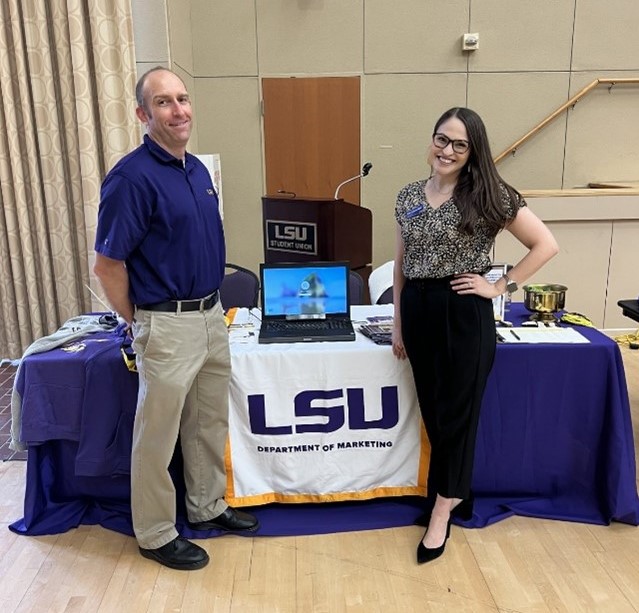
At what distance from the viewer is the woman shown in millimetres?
1771

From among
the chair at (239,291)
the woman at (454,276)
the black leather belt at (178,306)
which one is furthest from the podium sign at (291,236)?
the black leather belt at (178,306)

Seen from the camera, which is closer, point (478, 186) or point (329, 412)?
point (478, 186)

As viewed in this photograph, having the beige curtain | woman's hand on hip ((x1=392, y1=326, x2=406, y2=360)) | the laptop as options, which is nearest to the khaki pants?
the laptop

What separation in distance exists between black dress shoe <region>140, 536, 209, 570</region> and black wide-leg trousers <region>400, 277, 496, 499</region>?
0.83 metres

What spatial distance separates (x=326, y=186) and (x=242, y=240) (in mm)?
848

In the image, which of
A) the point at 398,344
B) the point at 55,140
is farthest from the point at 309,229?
the point at 55,140

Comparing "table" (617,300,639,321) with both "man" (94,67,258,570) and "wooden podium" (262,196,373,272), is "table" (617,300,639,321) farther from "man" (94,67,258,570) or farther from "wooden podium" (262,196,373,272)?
"man" (94,67,258,570)

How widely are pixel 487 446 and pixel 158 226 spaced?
141 cm

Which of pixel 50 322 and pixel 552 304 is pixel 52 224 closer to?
pixel 50 322

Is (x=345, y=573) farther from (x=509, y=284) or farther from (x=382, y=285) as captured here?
(x=382, y=285)

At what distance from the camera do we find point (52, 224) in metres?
3.93

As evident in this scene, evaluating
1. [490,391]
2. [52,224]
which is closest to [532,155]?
[490,391]

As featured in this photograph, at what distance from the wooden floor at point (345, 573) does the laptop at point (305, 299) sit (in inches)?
30.1

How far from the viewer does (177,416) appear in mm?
1867
